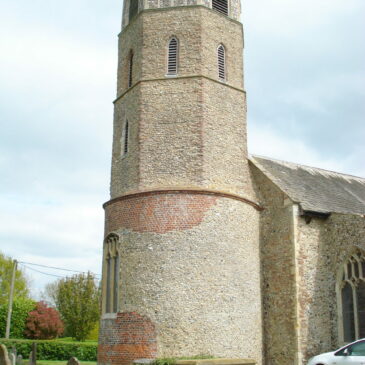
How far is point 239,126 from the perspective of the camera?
19703 millimetres

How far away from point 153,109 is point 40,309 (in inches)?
1081

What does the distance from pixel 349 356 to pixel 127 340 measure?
7300mm

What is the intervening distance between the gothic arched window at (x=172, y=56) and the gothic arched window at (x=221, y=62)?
182 cm

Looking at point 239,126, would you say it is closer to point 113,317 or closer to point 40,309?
point 113,317

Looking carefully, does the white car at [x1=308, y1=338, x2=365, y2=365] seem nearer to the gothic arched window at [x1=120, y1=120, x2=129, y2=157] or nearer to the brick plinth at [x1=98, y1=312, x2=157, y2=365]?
the brick plinth at [x1=98, y1=312, x2=157, y2=365]

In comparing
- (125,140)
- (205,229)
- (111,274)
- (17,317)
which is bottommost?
(17,317)

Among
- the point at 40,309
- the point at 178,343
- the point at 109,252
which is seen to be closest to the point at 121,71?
the point at 109,252

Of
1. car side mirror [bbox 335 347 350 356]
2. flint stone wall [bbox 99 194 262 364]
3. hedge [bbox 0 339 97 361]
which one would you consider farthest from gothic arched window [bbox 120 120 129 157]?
hedge [bbox 0 339 97 361]

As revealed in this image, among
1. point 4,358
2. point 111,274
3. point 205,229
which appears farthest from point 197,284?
point 4,358

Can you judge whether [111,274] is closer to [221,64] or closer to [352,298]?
[352,298]

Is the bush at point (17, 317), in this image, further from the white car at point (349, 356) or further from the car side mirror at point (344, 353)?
the car side mirror at point (344, 353)

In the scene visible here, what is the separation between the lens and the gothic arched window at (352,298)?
17188 millimetres

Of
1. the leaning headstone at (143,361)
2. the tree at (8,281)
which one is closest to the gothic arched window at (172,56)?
the leaning headstone at (143,361)

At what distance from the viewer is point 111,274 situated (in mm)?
17859
